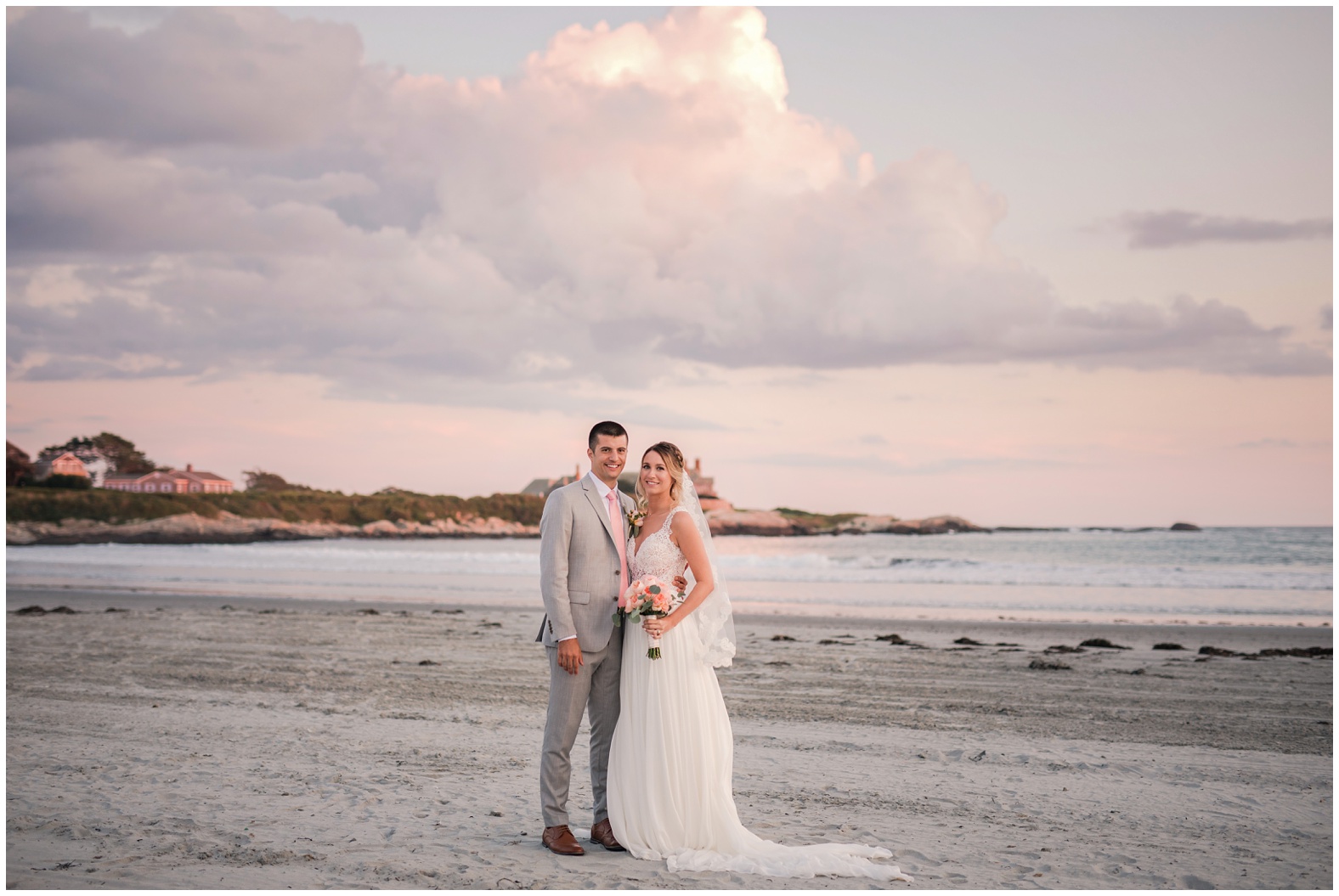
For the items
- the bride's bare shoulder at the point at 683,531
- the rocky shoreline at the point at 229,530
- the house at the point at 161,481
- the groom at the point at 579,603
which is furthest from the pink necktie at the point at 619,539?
the house at the point at 161,481

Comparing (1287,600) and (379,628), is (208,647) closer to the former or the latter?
(379,628)

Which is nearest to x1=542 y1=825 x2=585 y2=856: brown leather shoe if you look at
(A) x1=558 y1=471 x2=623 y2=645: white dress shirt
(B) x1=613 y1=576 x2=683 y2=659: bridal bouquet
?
(B) x1=613 y1=576 x2=683 y2=659: bridal bouquet

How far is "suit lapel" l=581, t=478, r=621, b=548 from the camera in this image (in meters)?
4.68

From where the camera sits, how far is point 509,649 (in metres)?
12.1

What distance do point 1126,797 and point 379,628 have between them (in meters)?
11.4

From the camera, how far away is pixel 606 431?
4668 millimetres

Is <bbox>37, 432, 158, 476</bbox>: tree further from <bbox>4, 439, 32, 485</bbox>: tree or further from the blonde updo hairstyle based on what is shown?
the blonde updo hairstyle

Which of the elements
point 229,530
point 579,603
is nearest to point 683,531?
point 579,603

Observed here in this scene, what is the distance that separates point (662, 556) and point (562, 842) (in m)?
1.46

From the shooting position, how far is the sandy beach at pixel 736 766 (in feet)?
14.4

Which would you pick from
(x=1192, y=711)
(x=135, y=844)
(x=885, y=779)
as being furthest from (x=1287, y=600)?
(x=135, y=844)

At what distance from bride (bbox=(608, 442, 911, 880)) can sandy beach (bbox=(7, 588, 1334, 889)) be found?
27 cm

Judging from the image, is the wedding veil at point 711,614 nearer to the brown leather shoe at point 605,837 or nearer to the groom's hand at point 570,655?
the groom's hand at point 570,655

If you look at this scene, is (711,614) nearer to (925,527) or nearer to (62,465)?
(925,527)
